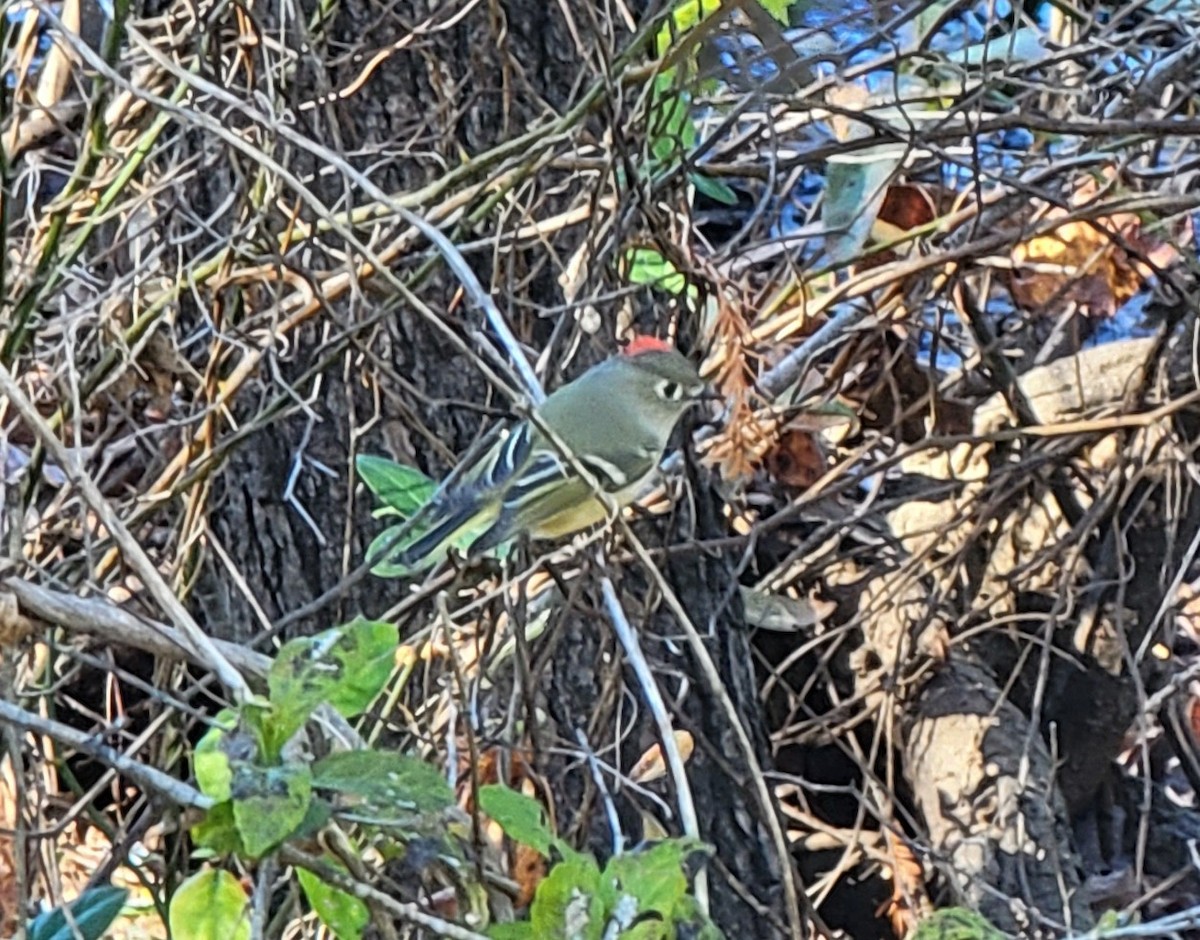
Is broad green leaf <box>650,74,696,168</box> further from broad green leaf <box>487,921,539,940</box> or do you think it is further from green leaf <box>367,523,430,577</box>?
broad green leaf <box>487,921,539,940</box>

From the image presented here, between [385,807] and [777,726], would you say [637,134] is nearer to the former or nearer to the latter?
[385,807]

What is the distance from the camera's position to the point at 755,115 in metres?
2.73

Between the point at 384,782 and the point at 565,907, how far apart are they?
0.16m

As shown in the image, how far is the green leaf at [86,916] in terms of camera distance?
4.95 ft

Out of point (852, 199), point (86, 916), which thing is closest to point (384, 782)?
point (86, 916)

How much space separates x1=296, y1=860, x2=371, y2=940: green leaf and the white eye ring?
1057mm

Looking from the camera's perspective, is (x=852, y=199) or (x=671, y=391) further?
(x=852, y=199)

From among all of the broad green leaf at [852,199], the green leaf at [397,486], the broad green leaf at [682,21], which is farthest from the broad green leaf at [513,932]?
the broad green leaf at [852,199]

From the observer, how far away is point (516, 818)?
4.13ft

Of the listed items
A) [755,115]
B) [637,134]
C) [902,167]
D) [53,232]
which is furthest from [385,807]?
[755,115]

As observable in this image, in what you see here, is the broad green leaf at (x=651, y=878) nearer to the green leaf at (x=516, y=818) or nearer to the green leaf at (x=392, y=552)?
the green leaf at (x=516, y=818)

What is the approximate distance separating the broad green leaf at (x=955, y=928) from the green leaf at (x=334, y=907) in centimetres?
41

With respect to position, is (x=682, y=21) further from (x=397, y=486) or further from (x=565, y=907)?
(x=565, y=907)

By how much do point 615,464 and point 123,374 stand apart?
2.86ft
